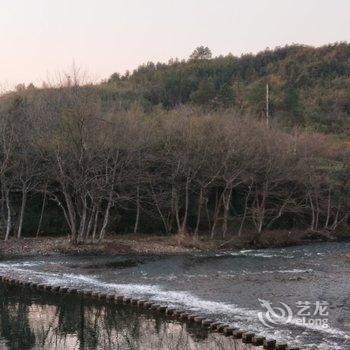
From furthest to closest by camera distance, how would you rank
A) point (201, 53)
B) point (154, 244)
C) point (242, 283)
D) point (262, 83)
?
point (201, 53) < point (262, 83) < point (154, 244) < point (242, 283)

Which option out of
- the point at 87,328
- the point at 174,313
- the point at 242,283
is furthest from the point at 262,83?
the point at 87,328

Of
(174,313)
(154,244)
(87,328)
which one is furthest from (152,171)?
(87,328)

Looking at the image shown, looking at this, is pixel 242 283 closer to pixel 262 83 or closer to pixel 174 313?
pixel 174 313

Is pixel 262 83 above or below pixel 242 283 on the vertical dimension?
above

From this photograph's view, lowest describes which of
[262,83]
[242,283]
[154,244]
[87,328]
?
[154,244]

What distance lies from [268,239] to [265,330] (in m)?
26.4

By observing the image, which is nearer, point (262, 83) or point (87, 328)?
point (87, 328)

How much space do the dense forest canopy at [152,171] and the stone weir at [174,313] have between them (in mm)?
12794

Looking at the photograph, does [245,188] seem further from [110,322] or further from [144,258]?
[110,322]

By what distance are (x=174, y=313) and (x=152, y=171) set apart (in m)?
24.1

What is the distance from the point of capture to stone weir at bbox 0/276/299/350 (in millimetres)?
14649

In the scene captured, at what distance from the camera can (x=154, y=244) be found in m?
37.1

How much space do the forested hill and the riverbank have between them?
3279 cm

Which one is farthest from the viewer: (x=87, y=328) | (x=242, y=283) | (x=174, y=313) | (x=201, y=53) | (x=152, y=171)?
(x=201, y=53)
